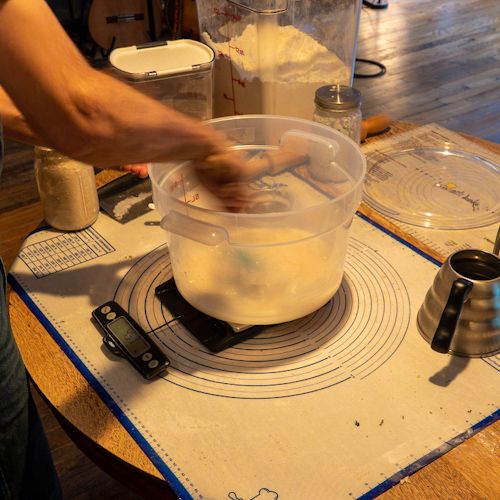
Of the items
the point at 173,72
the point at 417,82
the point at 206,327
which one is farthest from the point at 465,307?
the point at 417,82

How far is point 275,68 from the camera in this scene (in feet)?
3.91

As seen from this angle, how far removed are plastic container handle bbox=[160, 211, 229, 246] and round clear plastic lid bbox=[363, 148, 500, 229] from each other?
1.53ft

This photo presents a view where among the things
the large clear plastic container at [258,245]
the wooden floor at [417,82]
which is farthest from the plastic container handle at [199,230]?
the wooden floor at [417,82]

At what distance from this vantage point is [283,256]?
757mm

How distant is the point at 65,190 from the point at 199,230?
15.0 inches

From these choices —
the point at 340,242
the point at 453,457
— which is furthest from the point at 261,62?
the point at 453,457

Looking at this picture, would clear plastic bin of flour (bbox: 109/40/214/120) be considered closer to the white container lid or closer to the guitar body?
the white container lid

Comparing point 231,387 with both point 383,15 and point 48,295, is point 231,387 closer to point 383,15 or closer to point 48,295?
point 48,295

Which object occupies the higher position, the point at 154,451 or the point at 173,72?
the point at 173,72

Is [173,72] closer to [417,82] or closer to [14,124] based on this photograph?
[14,124]

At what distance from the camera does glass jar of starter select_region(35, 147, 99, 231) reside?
962mm

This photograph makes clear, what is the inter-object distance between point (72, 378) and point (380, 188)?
2.14ft

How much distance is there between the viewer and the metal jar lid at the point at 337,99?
108 cm

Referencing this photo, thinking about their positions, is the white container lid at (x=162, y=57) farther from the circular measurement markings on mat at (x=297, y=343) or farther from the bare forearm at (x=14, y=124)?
the circular measurement markings on mat at (x=297, y=343)
